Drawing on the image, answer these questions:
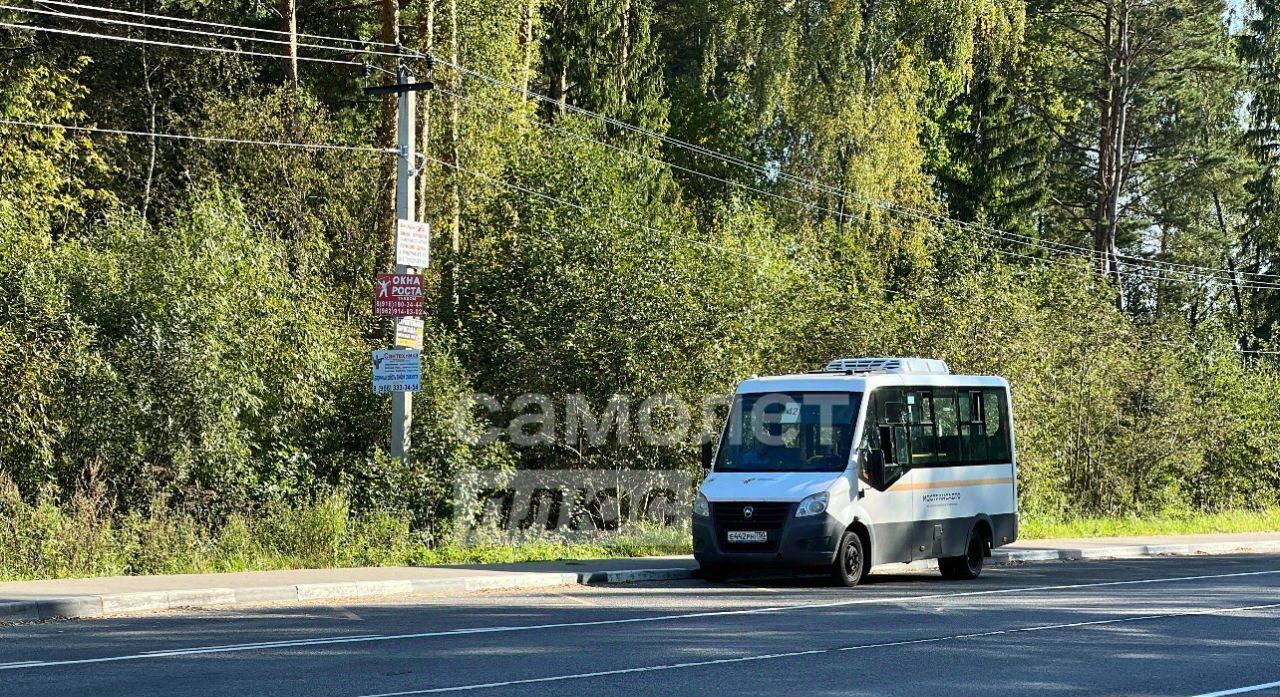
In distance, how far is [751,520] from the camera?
19391 mm

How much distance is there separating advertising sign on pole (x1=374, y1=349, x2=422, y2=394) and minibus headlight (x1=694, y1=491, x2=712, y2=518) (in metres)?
4.35

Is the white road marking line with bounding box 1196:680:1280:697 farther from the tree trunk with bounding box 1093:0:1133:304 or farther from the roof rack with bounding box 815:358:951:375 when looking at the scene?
the tree trunk with bounding box 1093:0:1133:304

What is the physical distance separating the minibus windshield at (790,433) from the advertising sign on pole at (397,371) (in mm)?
4317

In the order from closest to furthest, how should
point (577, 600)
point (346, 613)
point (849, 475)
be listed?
point (346, 613), point (577, 600), point (849, 475)

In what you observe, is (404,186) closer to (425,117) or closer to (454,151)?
(425,117)

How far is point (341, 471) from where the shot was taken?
23.9m

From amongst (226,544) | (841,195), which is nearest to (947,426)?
(226,544)

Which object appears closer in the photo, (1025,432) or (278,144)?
(1025,432)

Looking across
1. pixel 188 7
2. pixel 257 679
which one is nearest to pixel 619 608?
pixel 257 679

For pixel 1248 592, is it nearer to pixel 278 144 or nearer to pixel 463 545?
pixel 463 545

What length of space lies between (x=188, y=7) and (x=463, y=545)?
20.0 m

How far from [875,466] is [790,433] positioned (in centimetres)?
112

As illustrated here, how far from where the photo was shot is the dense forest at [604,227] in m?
24.4

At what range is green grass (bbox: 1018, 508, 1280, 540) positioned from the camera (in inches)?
1251
